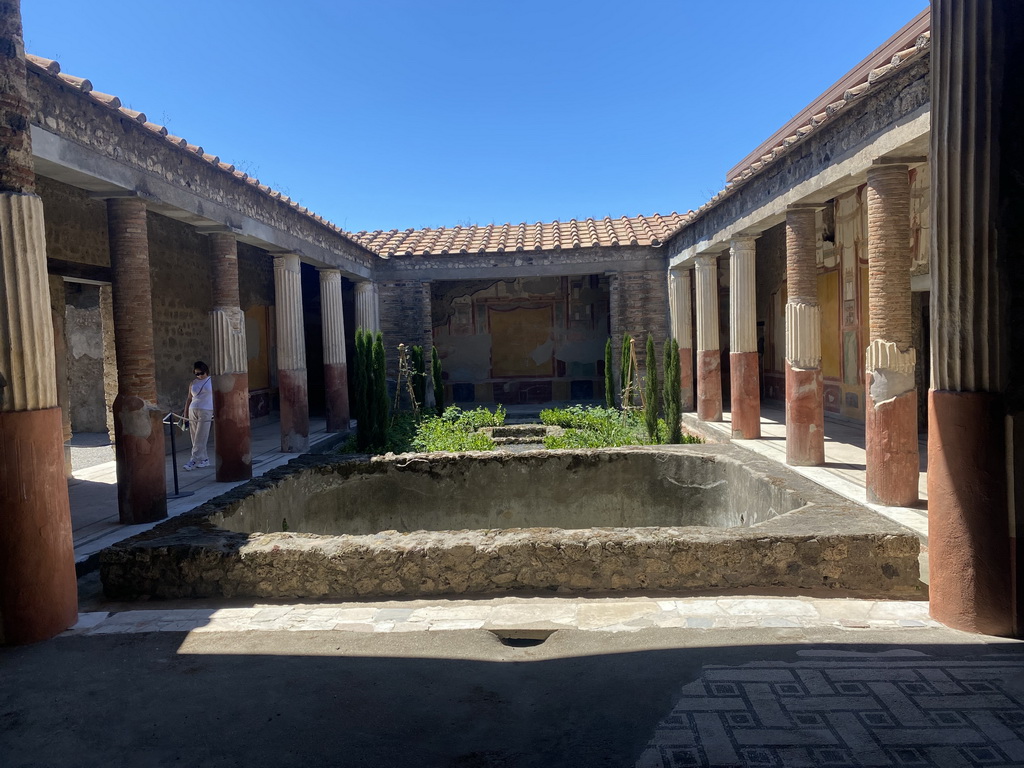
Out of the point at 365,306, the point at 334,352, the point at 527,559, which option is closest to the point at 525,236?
the point at 365,306

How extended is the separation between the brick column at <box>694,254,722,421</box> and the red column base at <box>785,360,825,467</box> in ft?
11.6

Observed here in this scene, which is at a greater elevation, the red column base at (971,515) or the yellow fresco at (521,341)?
the yellow fresco at (521,341)

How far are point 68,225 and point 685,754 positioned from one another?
7796 millimetres

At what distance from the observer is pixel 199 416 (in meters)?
8.27

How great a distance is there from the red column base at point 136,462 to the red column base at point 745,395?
6.48 metres

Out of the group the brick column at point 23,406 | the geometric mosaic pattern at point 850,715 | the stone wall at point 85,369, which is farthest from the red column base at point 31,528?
the stone wall at point 85,369

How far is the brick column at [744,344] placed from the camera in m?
8.77

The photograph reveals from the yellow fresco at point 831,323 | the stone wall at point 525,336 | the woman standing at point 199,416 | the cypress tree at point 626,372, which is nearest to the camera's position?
the woman standing at point 199,416

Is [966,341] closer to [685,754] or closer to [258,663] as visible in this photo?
[685,754]

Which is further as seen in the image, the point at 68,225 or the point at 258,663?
the point at 68,225

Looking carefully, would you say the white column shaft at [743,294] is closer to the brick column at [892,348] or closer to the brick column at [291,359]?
the brick column at [892,348]

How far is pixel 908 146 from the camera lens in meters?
4.91

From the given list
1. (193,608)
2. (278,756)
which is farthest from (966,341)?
(193,608)

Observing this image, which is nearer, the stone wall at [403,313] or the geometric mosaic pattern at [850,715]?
the geometric mosaic pattern at [850,715]
